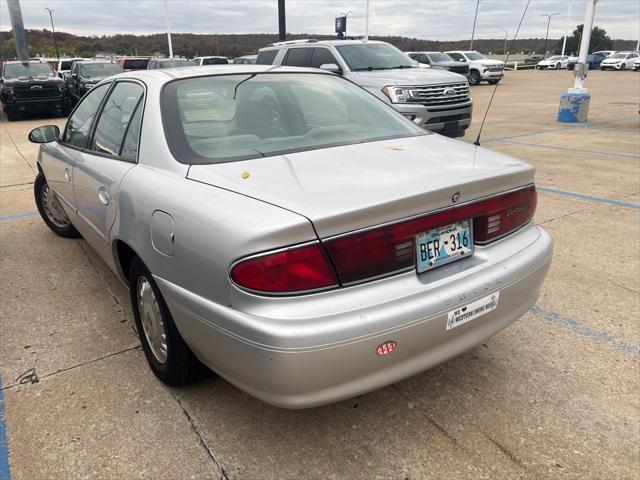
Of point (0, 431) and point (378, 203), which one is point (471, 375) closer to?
point (378, 203)

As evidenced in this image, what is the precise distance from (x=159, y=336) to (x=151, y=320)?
0.34ft

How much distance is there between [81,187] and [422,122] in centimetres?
617

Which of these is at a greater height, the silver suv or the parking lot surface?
the silver suv

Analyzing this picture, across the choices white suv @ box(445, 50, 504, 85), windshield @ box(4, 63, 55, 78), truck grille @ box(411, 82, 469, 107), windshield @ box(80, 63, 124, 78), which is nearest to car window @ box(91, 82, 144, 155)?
truck grille @ box(411, 82, 469, 107)

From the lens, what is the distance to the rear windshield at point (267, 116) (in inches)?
99.3

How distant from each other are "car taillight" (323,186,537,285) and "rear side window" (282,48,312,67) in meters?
7.84

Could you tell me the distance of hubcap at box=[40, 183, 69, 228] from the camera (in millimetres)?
4812

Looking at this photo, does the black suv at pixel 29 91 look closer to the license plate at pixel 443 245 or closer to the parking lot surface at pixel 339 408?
the parking lot surface at pixel 339 408

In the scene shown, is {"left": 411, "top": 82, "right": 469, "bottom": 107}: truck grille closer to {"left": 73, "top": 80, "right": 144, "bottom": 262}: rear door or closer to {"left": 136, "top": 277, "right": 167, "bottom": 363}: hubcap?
{"left": 73, "top": 80, "right": 144, "bottom": 262}: rear door

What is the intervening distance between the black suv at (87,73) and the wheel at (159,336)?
50.5 ft

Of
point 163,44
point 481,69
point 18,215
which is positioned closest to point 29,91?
point 18,215

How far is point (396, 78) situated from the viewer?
339 inches

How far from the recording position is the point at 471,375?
2762mm

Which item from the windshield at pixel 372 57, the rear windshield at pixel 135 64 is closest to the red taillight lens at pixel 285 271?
the windshield at pixel 372 57
